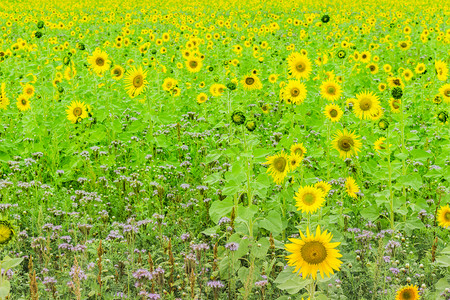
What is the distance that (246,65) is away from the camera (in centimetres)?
908

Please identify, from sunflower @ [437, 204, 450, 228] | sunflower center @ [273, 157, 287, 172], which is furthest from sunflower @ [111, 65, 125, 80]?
sunflower @ [437, 204, 450, 228]

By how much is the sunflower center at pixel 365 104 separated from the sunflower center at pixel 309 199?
1.52 m

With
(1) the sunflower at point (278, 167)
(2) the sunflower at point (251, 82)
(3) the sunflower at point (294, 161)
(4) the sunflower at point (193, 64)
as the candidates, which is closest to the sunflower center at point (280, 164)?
(1) the sunflower at point (278, 167)

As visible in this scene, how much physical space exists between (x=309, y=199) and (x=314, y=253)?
772 mm

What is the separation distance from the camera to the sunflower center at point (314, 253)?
209cm

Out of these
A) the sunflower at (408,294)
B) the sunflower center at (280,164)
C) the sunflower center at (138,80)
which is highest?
the sunflower center at (138,80)

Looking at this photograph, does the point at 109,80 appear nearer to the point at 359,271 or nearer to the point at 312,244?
the point at 359,271

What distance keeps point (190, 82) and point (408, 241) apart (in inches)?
193

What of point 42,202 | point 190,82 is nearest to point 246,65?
point 190,82

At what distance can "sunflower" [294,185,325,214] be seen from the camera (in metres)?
2.81

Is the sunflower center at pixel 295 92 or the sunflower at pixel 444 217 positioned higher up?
the sunflower center at pixel 295 92

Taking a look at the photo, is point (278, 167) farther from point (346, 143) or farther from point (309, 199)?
point (346, 143)

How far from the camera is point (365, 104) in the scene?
4.04 meters

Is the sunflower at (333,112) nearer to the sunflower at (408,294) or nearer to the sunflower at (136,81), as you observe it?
the sunflower at (408,294)
